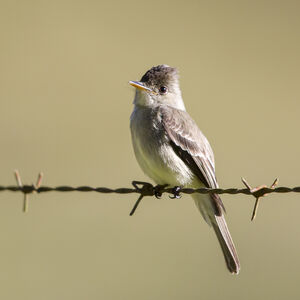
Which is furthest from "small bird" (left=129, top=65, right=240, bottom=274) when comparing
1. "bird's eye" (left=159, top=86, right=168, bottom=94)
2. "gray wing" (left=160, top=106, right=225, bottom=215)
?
"bird's eye" (left=159, top=86, right=168, bottom=94)

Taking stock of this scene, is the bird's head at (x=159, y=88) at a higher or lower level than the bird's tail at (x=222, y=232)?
higher

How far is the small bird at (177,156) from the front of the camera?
609 centimetres

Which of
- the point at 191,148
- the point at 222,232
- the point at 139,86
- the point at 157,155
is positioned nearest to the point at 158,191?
the point at 157,155

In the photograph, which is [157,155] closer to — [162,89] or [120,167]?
[162,89]

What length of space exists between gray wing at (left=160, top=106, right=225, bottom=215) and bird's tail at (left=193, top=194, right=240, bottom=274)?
6 cm

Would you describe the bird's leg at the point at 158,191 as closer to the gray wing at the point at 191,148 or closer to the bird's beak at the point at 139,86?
the gray wing at the point at 191,148

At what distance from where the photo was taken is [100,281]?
922 cm

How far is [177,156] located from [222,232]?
76 centimetres

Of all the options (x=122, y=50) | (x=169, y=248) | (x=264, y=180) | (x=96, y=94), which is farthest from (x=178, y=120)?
(x=122, y=50)

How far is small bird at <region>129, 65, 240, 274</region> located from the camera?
20.0 ft

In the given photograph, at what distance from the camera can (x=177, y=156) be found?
6203 mm

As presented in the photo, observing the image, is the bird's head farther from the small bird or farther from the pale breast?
the pale breast

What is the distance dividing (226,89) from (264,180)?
3.90m

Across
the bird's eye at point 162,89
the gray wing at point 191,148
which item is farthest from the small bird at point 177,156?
the bird's eye at point 162,89
